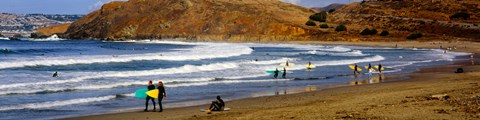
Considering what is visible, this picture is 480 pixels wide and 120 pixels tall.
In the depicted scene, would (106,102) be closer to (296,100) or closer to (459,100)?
(296,100)

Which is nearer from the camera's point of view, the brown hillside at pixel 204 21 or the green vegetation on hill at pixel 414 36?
the green vegetation on hill at pixel 414 36

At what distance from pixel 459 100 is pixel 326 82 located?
12.6m

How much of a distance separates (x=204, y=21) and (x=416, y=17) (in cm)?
3622

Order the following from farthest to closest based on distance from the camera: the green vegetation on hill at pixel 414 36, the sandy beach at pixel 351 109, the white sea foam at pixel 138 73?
the green vegetation on hill at pixel 414 36, the white sea foam at pixel 138 73, the sandy beach at pixel 351 109

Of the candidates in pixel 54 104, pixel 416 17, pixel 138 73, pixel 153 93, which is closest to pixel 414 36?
pixel 416 17

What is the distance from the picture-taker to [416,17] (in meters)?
104

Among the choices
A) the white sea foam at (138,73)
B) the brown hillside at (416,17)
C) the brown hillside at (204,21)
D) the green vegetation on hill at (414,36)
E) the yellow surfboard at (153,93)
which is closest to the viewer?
the yellow surfboard at (153,93)

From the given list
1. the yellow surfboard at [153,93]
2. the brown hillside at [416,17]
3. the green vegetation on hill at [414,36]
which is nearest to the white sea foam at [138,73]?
the yellow surfboard at [153,93]

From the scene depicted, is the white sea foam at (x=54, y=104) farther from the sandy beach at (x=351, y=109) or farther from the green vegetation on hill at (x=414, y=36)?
the green vegetation on hill at (x=414, y=36)

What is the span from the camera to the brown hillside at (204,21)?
99625 mm

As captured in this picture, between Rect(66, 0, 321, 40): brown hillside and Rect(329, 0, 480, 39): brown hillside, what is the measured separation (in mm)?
9733

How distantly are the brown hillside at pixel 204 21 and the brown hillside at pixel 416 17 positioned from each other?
31.9 feet

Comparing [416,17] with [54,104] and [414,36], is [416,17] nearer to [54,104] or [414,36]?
[414,36]

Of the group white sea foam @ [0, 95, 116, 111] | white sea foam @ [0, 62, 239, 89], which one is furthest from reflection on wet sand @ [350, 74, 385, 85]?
white sea foam @ [0, 95, 116, 111]
